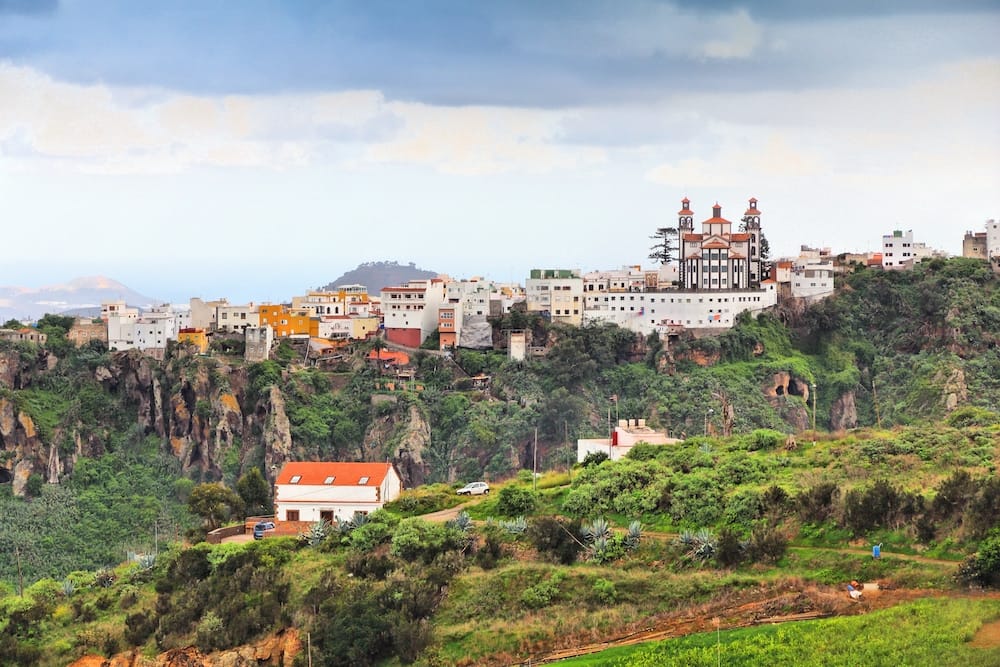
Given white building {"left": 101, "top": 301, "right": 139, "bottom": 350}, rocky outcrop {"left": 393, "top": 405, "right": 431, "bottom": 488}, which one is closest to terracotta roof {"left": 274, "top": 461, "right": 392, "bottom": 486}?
rocky outcrop {"left": 393, "top": 405, "right": 431, "bottom": 488}

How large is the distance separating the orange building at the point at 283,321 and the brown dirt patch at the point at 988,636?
141ft

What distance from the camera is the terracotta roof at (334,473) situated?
96.9 ft

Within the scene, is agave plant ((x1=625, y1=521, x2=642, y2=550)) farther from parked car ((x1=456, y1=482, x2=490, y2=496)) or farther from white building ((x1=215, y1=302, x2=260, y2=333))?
white building ((x1=215, y1=302, x2=260, y2=333))

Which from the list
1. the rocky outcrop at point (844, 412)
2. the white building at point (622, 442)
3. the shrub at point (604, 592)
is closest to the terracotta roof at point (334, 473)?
the white building at point (622, 442)

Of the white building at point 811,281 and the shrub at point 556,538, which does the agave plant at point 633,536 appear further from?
the white building at point 811,281

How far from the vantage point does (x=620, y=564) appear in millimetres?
23141

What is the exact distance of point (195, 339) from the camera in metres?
56.2

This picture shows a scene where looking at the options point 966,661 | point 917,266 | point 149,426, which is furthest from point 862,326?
point 966,661

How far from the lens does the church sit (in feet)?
183

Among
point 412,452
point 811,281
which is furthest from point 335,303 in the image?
point 811,281

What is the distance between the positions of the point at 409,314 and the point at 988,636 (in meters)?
41.0

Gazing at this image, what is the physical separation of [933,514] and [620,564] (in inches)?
186

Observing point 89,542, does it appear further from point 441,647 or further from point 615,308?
point 441,647

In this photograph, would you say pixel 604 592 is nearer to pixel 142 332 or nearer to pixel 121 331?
pixel 142 332
